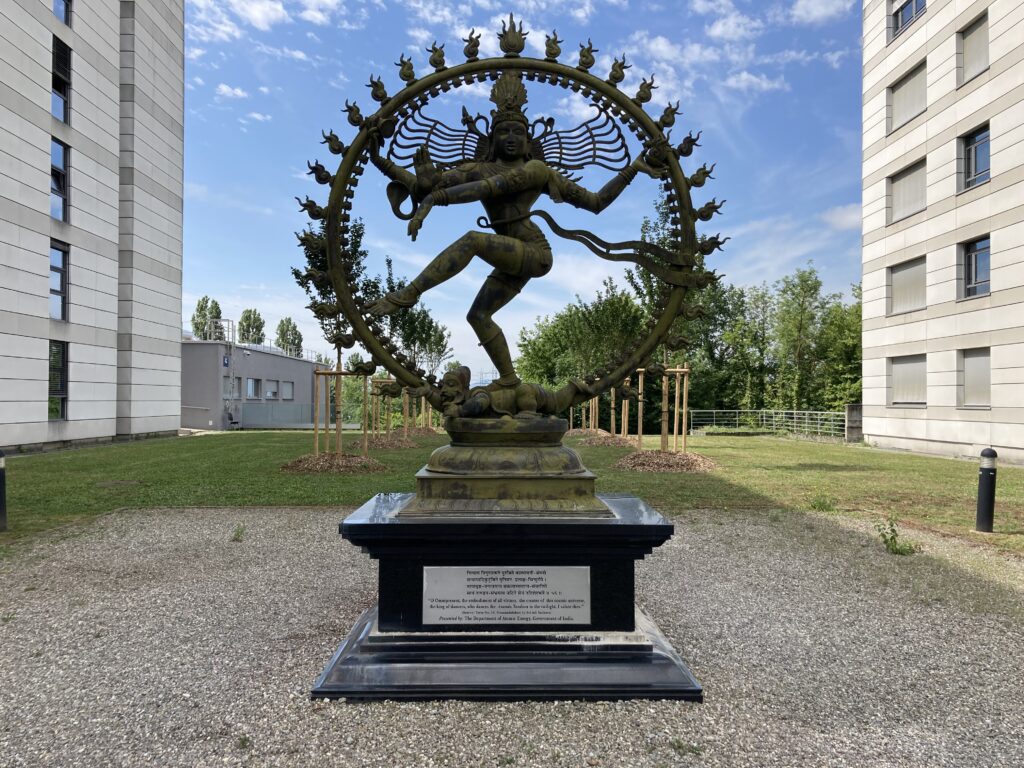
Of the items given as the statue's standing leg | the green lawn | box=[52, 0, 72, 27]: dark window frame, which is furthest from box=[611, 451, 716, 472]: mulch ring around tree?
box=[52, 0, 72, 27]: dark window frame

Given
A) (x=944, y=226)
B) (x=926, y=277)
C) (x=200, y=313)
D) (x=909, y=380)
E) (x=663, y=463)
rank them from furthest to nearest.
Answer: (x=200, y=313) < (x=909, y=380) < (x=926, y=277) < (x=944, y=226) < (x=663, y=463)

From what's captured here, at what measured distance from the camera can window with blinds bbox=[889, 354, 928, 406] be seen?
19.5 metres

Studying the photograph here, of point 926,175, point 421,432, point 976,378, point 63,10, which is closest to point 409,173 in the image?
point 976,378

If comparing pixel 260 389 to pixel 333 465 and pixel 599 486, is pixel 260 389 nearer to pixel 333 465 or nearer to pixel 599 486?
pixel 333 465

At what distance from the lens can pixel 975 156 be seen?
17.8 meters

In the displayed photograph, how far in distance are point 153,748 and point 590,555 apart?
2391 mm

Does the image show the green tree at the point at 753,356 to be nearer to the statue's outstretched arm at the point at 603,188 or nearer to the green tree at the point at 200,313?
the statue's outstretched arm at the point at 603,188

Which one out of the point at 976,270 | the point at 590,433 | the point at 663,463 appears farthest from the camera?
the point at 590,433

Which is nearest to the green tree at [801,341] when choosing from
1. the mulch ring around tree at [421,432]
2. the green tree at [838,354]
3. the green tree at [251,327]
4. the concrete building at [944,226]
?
the green tree at [838,354]

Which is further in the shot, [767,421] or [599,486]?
[767,421]

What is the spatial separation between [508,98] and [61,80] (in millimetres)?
22179

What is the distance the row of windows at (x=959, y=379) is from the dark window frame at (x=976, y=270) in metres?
1.83

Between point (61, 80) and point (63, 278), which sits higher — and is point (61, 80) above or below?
above

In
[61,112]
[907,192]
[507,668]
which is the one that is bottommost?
[507,668]
